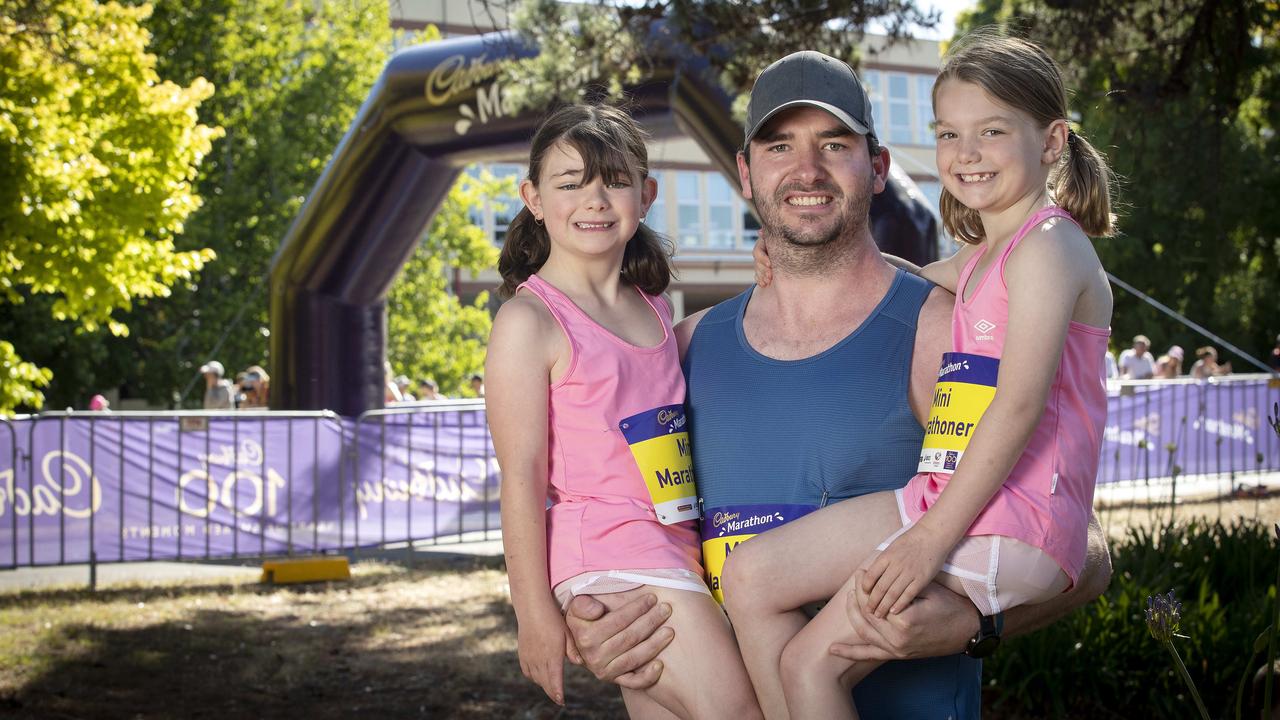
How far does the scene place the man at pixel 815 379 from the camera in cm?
262

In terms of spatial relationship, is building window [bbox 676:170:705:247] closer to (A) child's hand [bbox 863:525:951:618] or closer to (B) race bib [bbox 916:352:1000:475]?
(B) race bib [bbox 916:352:1000:475]

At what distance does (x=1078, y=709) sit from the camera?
17.9 feet

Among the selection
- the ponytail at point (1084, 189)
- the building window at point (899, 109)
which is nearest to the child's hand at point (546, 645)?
the ponytail at point (1084, 189)

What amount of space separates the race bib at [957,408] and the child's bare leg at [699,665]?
21.2 inches

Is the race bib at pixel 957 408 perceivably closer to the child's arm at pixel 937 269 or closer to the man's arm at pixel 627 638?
the child's arm at pixel 937 269

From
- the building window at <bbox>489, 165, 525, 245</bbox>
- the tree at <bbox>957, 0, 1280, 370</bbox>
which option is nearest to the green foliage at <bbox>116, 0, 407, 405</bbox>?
the building window at <bbox>489, 165, 525, 245</bbox>

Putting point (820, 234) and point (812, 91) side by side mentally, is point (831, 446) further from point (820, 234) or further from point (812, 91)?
point (812, 91)

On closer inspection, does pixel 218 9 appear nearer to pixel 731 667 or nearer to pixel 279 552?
pixel 279 552

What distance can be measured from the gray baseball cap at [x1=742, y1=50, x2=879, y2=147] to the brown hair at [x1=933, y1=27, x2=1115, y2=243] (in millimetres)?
181

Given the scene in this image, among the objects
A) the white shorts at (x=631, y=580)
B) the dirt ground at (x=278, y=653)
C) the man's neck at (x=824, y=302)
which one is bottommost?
the dirt ground at (x=278, y=653)

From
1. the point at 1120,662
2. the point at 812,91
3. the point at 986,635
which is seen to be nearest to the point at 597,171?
the point at 812,91

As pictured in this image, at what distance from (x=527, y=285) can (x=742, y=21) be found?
17.5ft

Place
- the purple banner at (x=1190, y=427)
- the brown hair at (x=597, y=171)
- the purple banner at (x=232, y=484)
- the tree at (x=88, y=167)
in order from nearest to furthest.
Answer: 1. the brown hair at (x=597, y=171)
2. the purple banner at (x=232, y=484)
3. the tree at (x=88, y=167)
4. the purple banner at (x=1190, y=427)

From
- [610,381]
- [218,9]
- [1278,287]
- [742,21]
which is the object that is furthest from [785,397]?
[1278,287]
